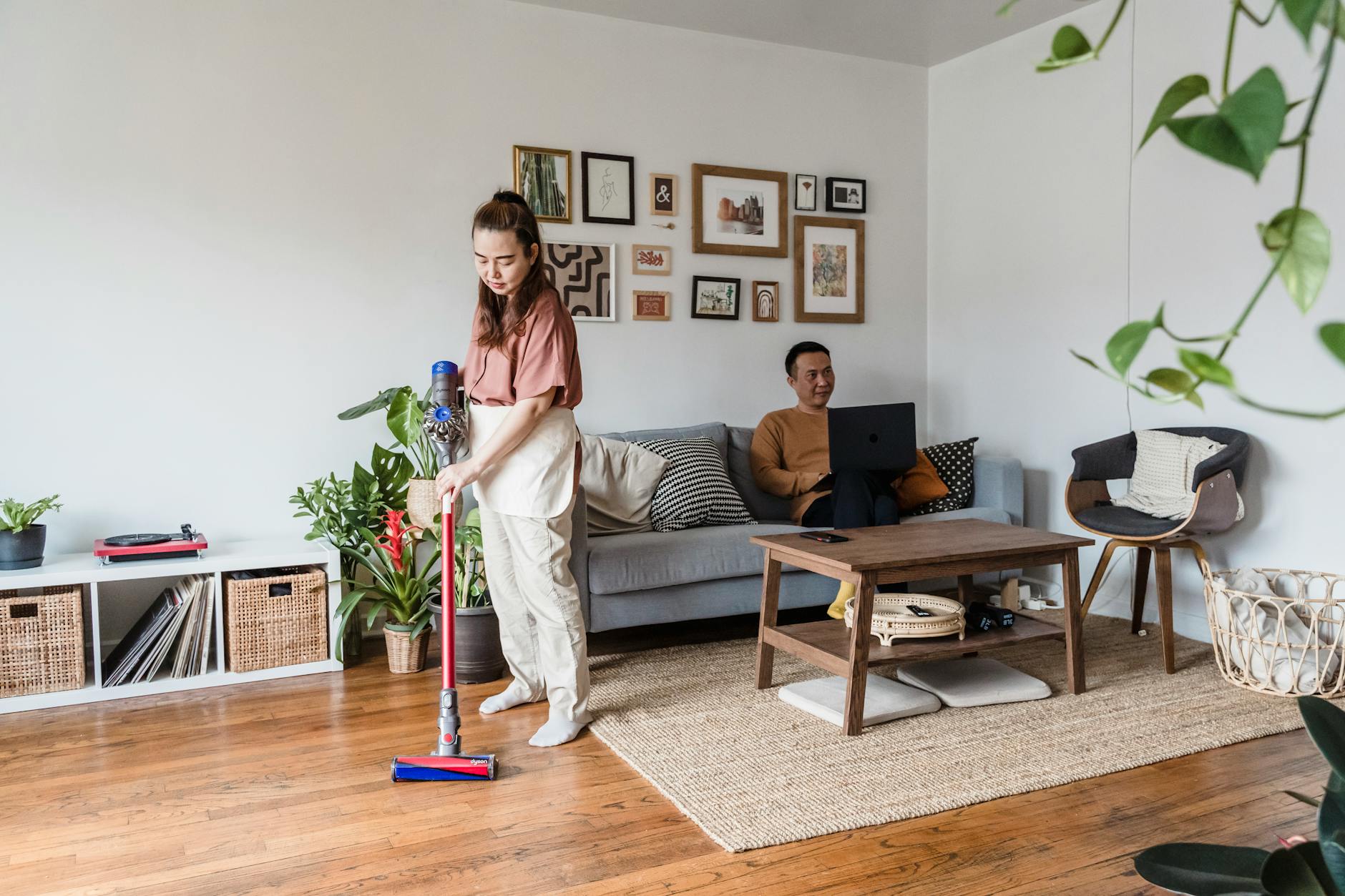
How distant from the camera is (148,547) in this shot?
3.25 meters

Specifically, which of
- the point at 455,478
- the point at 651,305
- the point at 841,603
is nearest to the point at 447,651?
the point at 455,478

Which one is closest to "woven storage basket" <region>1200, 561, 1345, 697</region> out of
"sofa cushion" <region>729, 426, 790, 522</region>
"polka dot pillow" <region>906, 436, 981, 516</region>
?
"polka dot pillow" <region>906, 436, 981, 516</region>

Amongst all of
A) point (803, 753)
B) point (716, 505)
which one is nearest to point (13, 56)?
point (716, 505)

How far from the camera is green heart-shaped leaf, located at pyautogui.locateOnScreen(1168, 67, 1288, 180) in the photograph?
316mm

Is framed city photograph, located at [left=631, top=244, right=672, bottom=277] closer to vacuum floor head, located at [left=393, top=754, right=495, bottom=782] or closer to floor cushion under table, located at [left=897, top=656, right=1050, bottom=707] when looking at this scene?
floor cushion under table, located at [left=897, top=656, right=1050, bottom=707]

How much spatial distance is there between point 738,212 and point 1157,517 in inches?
86.2

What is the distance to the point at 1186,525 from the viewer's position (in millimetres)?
3307

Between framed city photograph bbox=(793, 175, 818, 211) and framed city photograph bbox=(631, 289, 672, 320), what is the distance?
0.81 m

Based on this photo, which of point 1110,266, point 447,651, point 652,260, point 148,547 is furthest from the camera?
point 652,260

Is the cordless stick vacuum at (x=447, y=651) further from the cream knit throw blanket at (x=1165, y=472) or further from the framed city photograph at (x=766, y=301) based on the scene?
the cream knit throw blanket at (x=1165, y=472)

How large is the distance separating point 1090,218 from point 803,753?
2.75 m

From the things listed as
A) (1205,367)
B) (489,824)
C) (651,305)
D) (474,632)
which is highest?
(651,305)

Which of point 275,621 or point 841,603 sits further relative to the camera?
point 841,603

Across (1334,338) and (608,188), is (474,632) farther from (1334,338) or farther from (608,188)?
(1334,338)
